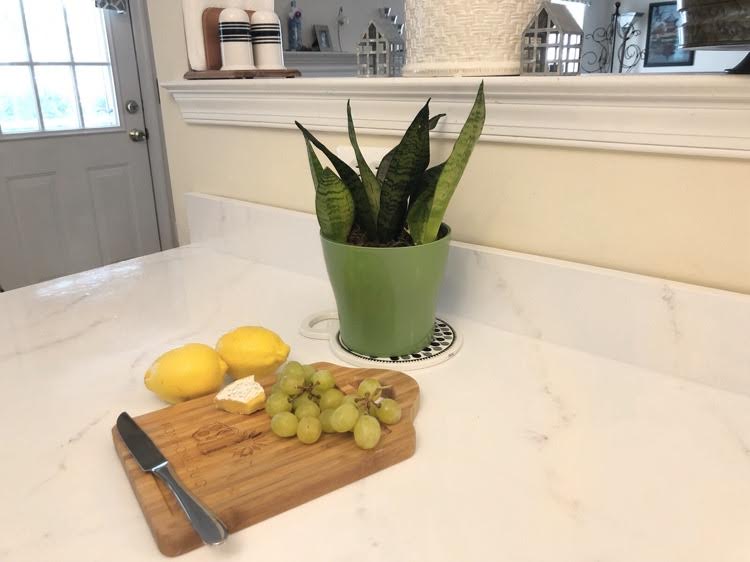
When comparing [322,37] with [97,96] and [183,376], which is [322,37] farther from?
[183,376]

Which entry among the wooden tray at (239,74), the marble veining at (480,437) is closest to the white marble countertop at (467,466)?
the marble veining at (480,437)

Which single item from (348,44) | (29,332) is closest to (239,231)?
(29,332)

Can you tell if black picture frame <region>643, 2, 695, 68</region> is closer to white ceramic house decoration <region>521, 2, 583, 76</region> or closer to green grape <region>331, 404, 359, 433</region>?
white ceramic house decoration <region>521, 2, 583, 76</region>

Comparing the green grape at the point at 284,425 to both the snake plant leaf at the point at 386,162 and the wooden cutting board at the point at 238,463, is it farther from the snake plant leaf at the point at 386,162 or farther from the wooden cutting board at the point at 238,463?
the snake plant leaf at the point at 386,162

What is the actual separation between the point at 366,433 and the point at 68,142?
7.88 ft

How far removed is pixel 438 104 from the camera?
768mm

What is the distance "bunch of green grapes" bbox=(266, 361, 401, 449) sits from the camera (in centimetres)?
52

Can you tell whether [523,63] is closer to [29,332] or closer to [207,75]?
[207,75]

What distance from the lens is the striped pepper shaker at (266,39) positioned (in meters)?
1.05

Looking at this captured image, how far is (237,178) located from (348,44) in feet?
5.05

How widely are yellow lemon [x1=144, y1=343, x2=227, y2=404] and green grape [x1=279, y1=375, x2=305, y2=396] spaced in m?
0.09

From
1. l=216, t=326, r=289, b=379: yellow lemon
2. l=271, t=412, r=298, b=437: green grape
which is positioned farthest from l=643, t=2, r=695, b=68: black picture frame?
l=271, t=412, r=298, b=437: green grape

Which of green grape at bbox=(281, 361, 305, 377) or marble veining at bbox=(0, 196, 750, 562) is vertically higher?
green grape at bbox=(281, 361, 305, 377)

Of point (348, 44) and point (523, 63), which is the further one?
point (348, 44)
